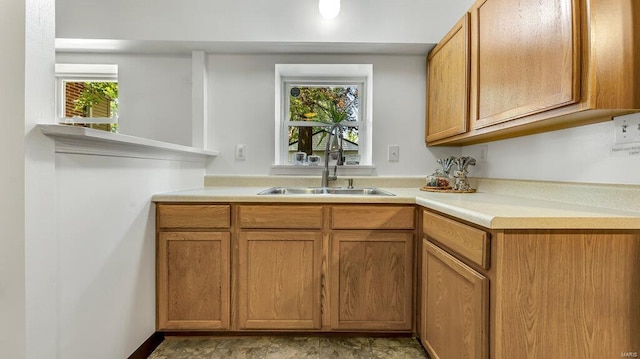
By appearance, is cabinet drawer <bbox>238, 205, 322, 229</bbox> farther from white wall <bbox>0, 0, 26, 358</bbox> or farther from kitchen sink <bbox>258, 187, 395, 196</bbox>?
white wall <bbox>0, 0, 26, 358</bbox>

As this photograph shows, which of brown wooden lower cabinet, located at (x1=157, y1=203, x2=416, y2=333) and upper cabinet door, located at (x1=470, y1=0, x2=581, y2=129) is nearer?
upper cabinet door, located at (x1=470, y1=0, x2=581, y2=129)

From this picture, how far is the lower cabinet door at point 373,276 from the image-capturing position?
5.24 ft

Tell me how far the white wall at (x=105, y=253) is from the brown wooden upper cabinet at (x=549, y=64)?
1681 millimetres

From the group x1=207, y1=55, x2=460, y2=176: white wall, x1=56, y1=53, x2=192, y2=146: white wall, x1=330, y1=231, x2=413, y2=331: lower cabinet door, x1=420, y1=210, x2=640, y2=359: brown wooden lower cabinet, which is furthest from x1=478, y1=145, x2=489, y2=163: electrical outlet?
x1=56, y1=53, x2=192, y2=146: white wall

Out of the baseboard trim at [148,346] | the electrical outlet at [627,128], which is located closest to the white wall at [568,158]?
the electrical outlet at [627,128]

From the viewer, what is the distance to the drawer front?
1.59 metres

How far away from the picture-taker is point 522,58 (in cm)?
117

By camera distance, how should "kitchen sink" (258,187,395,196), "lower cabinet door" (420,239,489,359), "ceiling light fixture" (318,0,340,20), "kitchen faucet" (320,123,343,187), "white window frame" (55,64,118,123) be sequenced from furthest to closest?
"white window frame" (55,64,118,123) < "kitchen faucet" (320,123,343,187) < "kitchen sink" (258,187,395,196) < "ceiling light fixture" (318,0,340,20) < "lower cabinet door" (420,239,489,359)

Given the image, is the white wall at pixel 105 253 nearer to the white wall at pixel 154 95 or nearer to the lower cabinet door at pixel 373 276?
the white wall at pixel 154 95

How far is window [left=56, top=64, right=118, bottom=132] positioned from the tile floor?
1676 mm

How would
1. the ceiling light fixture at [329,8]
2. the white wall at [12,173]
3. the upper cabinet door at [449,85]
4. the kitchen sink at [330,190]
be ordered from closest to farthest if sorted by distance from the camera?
the white wall at [12,173], the upper cabinet door at [449,85], the ceiling light fixture at [329,8], the kitchen sink at [330,190]

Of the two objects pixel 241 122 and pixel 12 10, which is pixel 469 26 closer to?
pixel 241 122

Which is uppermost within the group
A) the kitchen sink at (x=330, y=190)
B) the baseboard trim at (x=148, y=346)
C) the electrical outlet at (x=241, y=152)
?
the electrical outlet at (x=241, y=152)

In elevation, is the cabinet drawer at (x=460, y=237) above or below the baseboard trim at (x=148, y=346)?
above
